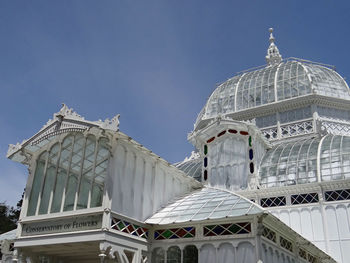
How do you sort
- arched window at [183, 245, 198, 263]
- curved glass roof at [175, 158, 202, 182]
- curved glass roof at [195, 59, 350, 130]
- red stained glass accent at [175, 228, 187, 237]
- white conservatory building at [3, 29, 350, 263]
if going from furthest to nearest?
curved glass roof at [195, 59, 350, 130] → curved glass roof at [175, 158, 202, 182] → arched window at [183, 245, 198, 263] → red stained glass accent at [175, 228, 187, 237] → white conservatory building at [3, 29, 350, 263]

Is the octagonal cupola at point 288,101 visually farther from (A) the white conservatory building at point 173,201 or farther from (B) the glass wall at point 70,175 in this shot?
(B) the glass wall at point 70,175

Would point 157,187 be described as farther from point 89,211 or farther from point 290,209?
point 290,209

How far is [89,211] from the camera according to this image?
13461 millimetres

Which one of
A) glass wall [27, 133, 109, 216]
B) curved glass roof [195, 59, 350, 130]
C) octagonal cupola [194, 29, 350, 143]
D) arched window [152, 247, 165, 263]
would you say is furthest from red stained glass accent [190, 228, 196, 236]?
curved glass roof [195, 59, 350, 130]

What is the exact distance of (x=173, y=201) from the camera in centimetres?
1694

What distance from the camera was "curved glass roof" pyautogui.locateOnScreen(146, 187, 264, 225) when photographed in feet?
45.2

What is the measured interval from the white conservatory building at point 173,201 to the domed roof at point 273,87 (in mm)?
7324

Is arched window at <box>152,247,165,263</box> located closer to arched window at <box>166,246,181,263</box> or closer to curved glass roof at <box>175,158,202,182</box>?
arched window at <box>166,246,181,263</box>

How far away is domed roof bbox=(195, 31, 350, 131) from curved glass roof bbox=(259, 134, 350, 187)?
6735 millimetres

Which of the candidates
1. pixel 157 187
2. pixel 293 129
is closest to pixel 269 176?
pixel 293 129

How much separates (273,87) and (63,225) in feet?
76.5

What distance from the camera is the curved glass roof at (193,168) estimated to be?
2670cm

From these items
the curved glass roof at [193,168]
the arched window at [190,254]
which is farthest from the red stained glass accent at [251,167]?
the arched window at [190,254]

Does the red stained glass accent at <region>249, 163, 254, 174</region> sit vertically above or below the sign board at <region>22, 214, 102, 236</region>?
above
